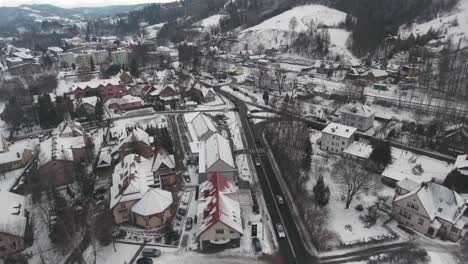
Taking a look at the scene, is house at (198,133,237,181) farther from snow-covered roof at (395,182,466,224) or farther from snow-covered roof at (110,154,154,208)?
snow-covered roof at (395,182,466,224)

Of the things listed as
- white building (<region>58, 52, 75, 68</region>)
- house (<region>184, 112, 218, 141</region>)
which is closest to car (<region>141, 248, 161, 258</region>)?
house (<region>184, 112, 218, 141</region>)

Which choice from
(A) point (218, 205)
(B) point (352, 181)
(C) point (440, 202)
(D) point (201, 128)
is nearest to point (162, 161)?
(A) point (218, 205)

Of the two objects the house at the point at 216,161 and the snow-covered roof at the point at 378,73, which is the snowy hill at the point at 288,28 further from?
the house at the point at 216,161

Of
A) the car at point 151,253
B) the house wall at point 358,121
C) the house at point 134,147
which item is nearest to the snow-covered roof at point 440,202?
the house wall at point 358,121

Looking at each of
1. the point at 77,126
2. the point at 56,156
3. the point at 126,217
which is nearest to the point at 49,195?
the point at 56,156

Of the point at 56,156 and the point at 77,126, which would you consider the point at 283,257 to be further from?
the point at 77,126

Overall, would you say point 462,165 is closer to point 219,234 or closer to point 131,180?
point 219,234
